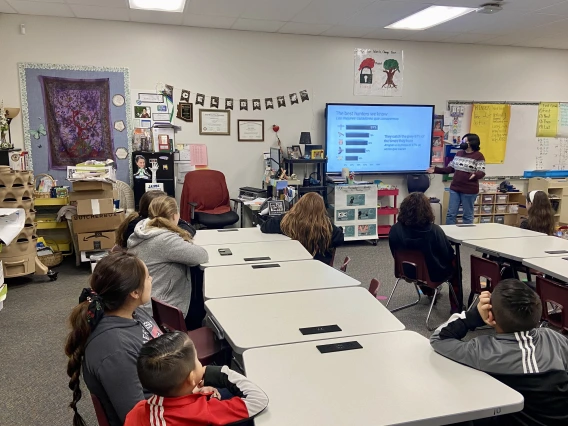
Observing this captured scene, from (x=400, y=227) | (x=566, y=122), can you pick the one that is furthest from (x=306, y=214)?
(x=566, y=122)

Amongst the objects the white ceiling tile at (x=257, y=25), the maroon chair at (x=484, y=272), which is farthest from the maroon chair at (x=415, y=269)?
the white ceiling tile at (x=257, y=25)

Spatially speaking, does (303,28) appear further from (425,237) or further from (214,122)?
(425,237)

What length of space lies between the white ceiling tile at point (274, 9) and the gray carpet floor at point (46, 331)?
277 cm

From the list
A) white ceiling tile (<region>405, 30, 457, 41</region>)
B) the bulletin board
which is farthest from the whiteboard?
the bulletin board

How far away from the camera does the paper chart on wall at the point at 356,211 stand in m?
5.87

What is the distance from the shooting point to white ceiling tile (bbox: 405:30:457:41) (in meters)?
5.81

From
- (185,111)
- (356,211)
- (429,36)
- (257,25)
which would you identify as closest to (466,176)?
(356,211)

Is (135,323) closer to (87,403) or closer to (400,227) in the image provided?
(87,403)

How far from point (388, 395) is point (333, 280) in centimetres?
107

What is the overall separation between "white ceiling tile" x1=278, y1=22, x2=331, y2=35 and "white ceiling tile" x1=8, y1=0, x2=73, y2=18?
2.38m

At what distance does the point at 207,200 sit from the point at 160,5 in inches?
85.0

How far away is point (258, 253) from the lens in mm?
2975

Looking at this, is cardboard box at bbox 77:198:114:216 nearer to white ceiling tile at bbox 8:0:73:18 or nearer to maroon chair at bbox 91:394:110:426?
white ceiling tile at bbox 8:0:73:18

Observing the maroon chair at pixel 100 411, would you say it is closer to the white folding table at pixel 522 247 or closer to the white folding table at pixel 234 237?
the white folding table at pixel 234 237
